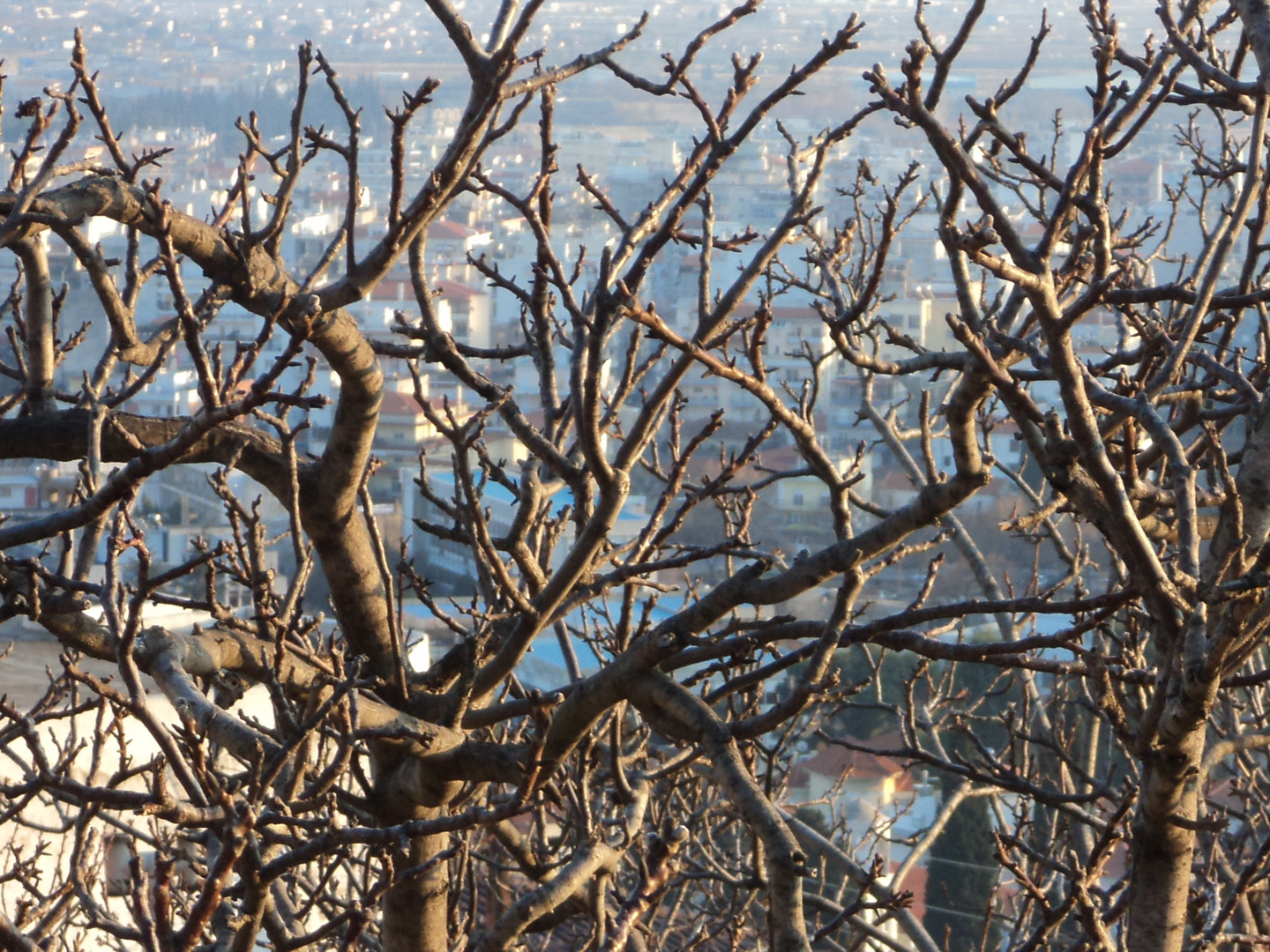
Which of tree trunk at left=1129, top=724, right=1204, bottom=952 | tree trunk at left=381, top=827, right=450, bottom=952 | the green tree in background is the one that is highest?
the green tree in background

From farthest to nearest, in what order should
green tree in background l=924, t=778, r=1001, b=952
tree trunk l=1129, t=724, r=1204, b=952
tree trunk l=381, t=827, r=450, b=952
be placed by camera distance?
green tree in background l=924, t=778, r=1001, b=952 → tree trunk l=381, t=827, r=450, b=952 → tree trunk l=1129, t=724, r=1204, b=952

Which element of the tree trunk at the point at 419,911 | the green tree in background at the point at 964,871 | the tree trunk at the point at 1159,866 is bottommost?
the tree trunk at the point at 419,911

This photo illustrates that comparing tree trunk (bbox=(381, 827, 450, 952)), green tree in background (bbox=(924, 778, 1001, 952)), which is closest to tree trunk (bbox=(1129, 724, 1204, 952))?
tree trunk (bbox=(381, 827, 450, 952))

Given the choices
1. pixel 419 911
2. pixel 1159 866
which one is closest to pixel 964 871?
pixel 419 911

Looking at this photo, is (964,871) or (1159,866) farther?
(964,871)

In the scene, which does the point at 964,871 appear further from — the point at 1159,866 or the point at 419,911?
the point at 1159,866

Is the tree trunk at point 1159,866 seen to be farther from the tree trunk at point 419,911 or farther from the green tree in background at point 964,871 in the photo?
the green tree in background at point 964,871

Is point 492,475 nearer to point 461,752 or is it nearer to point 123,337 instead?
point 461,752

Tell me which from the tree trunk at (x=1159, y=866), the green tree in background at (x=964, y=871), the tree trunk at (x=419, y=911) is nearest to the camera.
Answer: the tree trunk at (x=1159, y=866)

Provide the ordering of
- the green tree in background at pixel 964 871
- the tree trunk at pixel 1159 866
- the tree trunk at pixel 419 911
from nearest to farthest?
1. the tree trunk at pixel 1159 866
2. the tree trunk at pixel 419 911
3. the green tree in background at pixel 964 871

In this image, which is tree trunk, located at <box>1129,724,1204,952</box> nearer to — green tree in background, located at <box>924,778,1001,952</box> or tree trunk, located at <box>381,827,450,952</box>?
tree trunk, located at <box>381,827,450,952</box>

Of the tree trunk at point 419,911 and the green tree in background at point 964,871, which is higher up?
the green tree in background at point 964,871

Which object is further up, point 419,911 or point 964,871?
point 964,871

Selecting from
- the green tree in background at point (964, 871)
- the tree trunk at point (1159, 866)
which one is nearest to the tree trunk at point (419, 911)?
the tree trunk at point (1159, 866)
